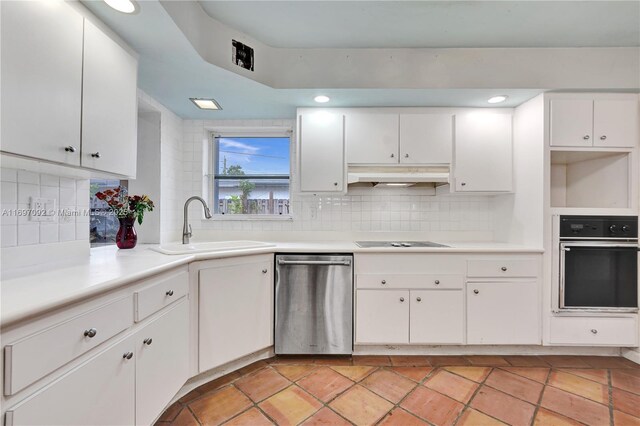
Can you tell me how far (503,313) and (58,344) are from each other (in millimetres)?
2623

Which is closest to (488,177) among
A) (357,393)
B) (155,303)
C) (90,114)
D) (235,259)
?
(357,393)

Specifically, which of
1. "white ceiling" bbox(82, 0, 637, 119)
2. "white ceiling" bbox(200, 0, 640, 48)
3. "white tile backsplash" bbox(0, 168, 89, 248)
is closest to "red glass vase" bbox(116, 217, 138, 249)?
"white tile backsplash" bbox(0, 168, 89, 248)

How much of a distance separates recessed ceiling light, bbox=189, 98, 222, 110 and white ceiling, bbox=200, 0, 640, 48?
2.33ft

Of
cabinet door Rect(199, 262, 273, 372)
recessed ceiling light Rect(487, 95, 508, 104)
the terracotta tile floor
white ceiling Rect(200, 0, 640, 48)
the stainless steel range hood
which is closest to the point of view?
the terracotta tile floor

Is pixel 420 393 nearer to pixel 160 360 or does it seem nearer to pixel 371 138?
pixel 160 360

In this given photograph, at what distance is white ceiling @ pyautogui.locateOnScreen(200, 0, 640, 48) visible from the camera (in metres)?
1.64

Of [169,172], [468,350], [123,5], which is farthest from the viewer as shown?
[169,172]

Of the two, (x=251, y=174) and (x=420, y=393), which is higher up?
(x=251, y=174)

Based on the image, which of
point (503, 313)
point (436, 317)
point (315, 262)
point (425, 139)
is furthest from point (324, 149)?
point (503, 313)

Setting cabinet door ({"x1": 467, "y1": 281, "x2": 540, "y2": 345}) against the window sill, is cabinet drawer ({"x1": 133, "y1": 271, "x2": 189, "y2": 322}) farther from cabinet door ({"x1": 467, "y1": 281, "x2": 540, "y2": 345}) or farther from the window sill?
cabinet door ({"x1": 467, "y1": 281, "x2": 540, "y2": 345})

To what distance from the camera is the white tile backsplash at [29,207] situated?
123cm

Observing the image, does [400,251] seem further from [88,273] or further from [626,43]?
[626,43]

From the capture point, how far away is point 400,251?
2.11 meters

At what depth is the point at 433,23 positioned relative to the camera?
1803mm
